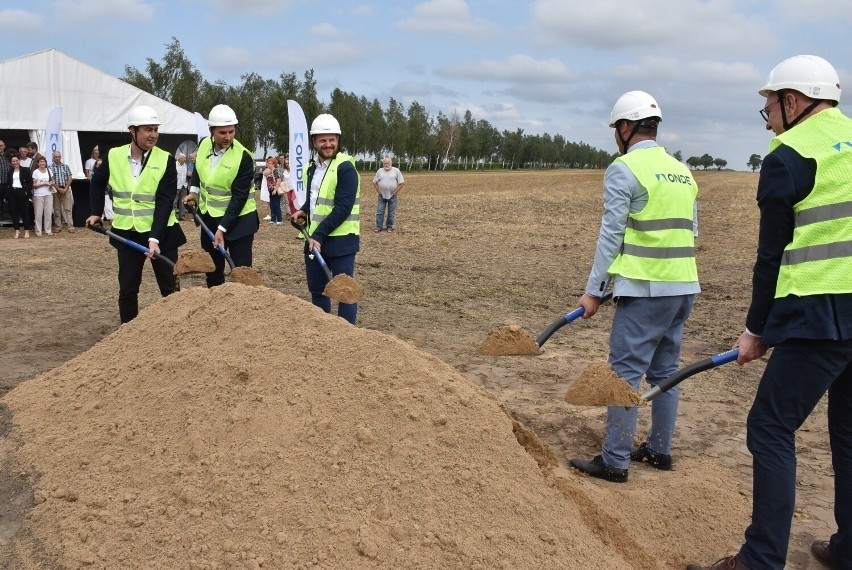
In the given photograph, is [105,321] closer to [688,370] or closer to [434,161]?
[688,370]

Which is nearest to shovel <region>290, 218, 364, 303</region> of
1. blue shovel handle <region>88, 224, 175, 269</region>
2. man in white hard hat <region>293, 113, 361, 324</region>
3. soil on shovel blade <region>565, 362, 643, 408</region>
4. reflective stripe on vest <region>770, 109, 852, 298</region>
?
man in white hard hat <region>293, 113, 361, 324</region>

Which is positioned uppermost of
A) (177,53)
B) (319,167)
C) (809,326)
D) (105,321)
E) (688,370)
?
(177,53)

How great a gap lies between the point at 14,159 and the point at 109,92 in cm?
369

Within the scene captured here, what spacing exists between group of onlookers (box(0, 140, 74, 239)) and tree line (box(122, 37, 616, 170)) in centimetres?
2267

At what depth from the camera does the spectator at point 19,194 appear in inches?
516

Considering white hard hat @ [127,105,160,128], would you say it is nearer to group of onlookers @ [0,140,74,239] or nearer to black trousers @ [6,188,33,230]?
group of onlookers @ [0,140,74,239]

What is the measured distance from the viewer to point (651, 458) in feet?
13.0

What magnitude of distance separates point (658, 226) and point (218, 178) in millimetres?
3658

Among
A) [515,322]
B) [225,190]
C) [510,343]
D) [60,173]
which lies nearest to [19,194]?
[60,173]

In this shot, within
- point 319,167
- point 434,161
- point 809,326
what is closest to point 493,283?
point 319,167

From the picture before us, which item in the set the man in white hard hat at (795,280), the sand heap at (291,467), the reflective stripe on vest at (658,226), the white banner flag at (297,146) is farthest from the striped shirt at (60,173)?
the man in white hard hat at (795,280)

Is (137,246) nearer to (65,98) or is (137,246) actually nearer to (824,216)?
(824,216)

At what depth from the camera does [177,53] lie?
38.0 metres

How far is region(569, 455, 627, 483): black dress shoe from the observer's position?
367 centimetres
